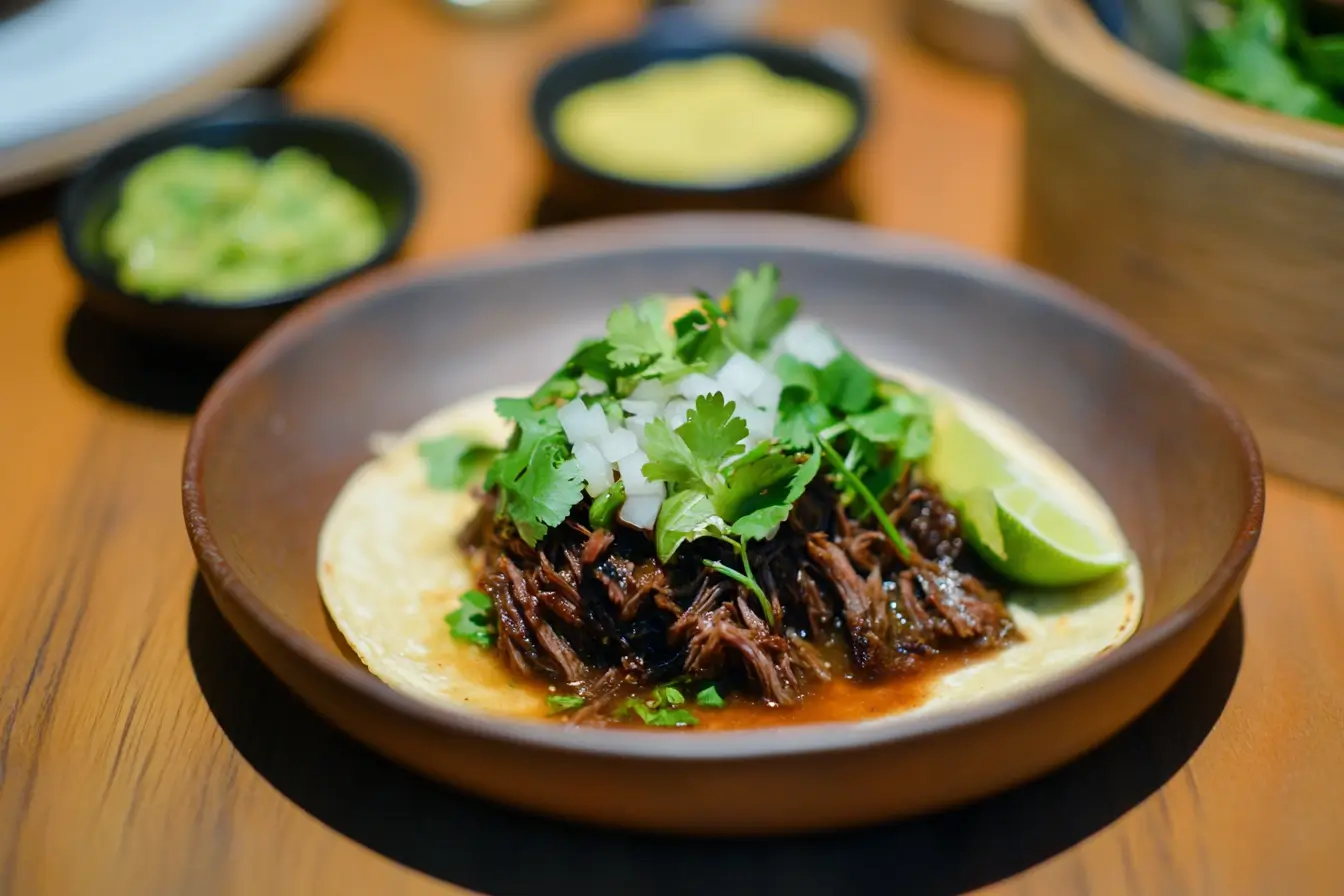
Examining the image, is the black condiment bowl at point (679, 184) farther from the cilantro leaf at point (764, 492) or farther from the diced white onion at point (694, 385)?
the cilantro leaf at point (764, 492)

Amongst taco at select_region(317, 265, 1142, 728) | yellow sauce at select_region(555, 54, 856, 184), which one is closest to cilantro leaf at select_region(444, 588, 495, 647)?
taco at select_region(317, 265, 1142, 728)

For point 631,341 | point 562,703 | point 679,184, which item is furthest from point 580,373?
point 679,184

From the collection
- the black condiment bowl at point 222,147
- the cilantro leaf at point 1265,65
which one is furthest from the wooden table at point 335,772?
the cilantro leaf at point 1265,65

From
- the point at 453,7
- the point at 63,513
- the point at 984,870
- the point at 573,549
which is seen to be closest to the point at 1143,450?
the point at 984,870

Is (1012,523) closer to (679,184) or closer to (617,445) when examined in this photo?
(617,445)

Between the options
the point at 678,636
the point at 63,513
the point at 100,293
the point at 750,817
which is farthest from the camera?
the point at 100,293

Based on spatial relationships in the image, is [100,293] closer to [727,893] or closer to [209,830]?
[209,830]
